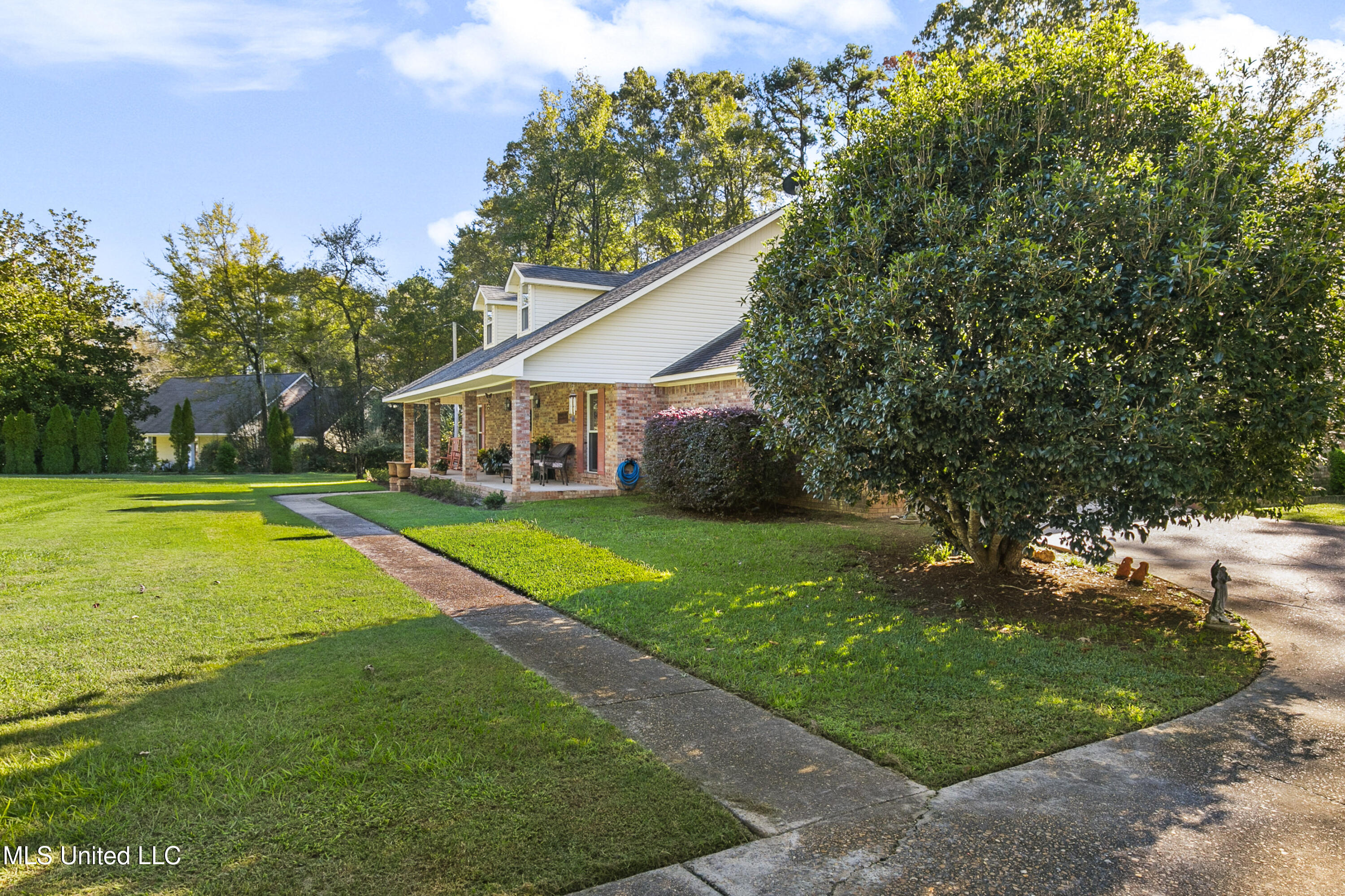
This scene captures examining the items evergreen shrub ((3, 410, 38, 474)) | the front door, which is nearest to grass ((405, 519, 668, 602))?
the front door

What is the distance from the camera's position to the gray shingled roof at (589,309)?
17.7 metres

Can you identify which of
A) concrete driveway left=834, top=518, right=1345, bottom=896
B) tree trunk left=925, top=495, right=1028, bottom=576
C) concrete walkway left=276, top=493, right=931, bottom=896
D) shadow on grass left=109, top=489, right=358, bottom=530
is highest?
tree trunk left=925, top=495, right=1028, bottom=576

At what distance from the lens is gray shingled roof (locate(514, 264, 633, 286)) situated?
2228 cm

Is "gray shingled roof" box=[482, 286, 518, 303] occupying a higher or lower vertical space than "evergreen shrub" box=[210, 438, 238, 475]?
higher

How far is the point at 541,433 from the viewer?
22.8 meters

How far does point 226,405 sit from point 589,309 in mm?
28589

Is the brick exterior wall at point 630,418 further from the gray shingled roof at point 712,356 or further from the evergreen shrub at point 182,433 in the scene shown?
the evergreen shrub at point 182,433

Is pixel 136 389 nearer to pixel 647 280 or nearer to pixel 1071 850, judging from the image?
pixel 647 280

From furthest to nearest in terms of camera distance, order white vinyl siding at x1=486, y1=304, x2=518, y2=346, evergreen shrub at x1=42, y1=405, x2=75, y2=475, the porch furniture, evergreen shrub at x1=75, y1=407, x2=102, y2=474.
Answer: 1. evergreen shrub at x1=75, y1=407, x2=102, y2=474
2. evergreen shrub at x1=42, y1=405, x2=75, y2=475
3. white vinyl siding at x1=486, y1=304, x2=518, y2=346
4. the porch furniture

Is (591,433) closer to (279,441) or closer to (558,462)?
(558,462)

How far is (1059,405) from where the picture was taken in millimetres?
5898

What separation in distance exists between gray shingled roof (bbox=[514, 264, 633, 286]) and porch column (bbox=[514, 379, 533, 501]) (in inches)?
256

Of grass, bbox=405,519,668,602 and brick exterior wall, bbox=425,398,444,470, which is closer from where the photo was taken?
grass, bbox=405,519,668,602

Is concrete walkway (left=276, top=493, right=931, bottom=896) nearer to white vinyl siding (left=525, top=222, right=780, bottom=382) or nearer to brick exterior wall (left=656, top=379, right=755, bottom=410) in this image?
brick exterior wall (left=656, top=379, right=755, bottom=410)
